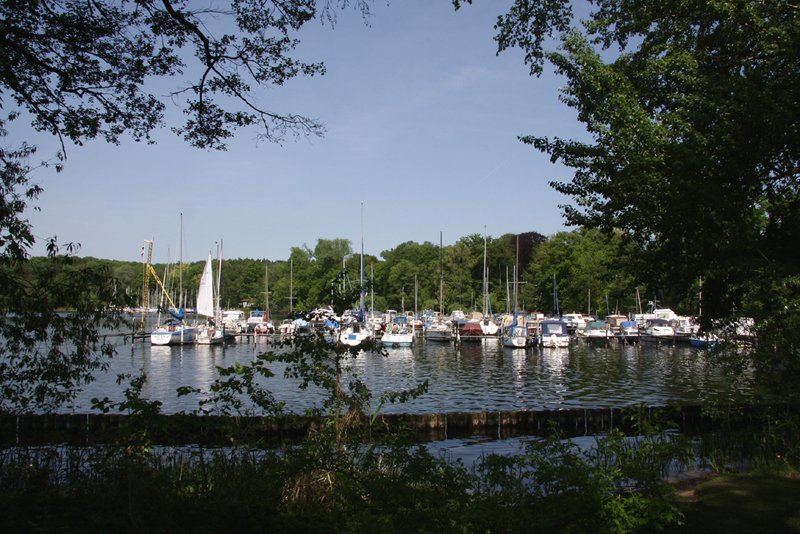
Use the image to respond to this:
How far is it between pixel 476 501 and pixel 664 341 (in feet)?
201

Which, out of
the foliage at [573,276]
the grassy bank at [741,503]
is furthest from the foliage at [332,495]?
the foliage at [573,276]

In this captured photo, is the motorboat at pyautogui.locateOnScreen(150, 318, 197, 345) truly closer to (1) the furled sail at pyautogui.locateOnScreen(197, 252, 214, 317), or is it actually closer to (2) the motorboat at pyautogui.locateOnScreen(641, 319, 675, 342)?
(1) the furled sail at pyautogui.locateOnScreen(197, 252, 214, 317)

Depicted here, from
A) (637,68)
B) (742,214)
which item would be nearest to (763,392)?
(742,214)

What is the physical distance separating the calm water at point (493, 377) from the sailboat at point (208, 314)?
215 centimetres

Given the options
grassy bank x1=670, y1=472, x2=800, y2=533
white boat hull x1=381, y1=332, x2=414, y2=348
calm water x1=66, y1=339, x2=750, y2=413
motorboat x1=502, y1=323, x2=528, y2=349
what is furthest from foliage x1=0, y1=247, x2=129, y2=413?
motorboat x1=502, y1=323, x2=528, y2=349

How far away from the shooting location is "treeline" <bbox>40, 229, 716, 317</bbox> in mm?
87938

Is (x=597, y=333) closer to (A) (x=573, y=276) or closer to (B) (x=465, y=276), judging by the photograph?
(A) (x=573, y=276)

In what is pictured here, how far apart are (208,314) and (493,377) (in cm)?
3712

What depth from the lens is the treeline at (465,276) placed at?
87938 millimetres

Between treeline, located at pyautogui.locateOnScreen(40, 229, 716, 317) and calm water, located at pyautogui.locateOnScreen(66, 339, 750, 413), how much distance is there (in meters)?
16.2

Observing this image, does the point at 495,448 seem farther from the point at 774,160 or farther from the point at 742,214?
the point at 774,160

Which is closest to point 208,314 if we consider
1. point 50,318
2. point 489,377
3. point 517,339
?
point 517,339

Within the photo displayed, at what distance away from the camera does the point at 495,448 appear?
16906 mm

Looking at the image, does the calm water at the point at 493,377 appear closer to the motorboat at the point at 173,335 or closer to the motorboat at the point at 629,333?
the motorboat at the point at 173,335
